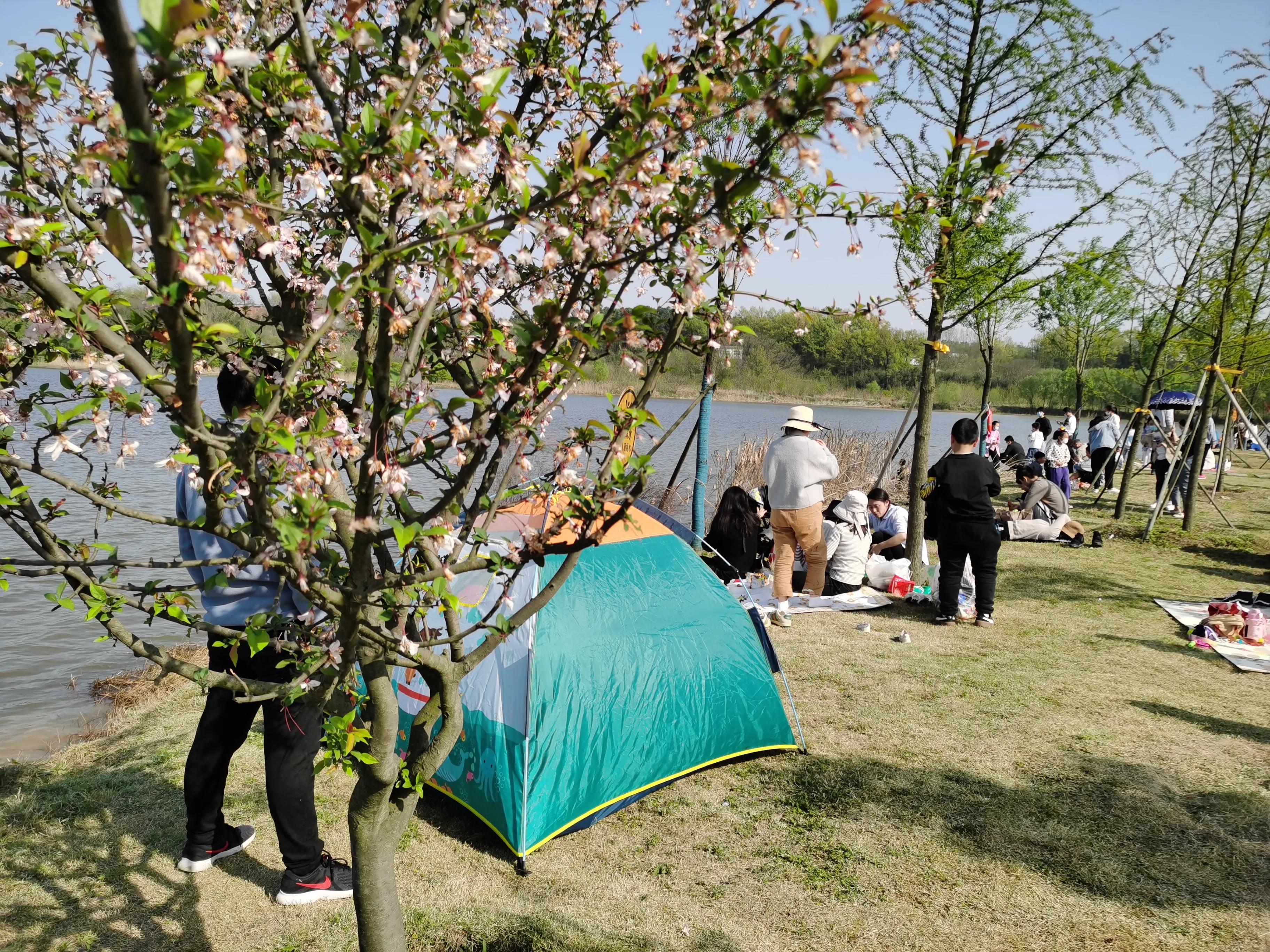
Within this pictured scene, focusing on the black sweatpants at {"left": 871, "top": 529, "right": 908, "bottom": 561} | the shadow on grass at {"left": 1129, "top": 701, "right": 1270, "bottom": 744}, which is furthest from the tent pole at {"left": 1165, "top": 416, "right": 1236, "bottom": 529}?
the shadow on grass at {"left": 1129, "top": 701, "right": 1270, "bottom": 744}

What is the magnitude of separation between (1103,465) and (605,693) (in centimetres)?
1380

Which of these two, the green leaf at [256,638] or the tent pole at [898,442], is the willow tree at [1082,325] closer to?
the tent pole at [898,442]

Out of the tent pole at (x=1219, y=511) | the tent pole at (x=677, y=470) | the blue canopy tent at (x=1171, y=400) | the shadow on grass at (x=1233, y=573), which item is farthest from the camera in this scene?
the blue canopy tent at (x=1171, y=400)

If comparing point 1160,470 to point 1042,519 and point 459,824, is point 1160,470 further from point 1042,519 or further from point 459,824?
point 459,824

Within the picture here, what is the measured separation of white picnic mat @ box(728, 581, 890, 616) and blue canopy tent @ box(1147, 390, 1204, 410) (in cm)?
955

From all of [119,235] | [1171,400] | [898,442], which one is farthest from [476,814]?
[1171,400]

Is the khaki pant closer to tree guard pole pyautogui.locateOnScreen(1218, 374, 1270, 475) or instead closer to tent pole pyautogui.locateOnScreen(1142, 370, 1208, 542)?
tent pole pyautogui.locateOnScreen(1142, 370, 1208, 542)

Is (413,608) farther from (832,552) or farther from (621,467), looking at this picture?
(832,552)

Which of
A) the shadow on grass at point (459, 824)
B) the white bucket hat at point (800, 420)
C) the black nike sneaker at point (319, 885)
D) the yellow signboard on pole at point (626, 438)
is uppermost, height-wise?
the yellow signboard on pole at point (626, 438)

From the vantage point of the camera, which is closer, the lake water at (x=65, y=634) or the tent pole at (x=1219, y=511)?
the lake water at (x=65, y=634)

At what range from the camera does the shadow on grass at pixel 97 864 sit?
3.24 m

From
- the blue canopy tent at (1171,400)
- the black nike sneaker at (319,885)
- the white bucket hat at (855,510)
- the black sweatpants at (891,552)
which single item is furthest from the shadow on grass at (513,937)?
the blue canopy tent at (1171,400)

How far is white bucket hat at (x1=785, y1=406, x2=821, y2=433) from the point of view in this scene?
309 inches

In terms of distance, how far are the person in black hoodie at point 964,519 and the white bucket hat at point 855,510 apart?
917mm
